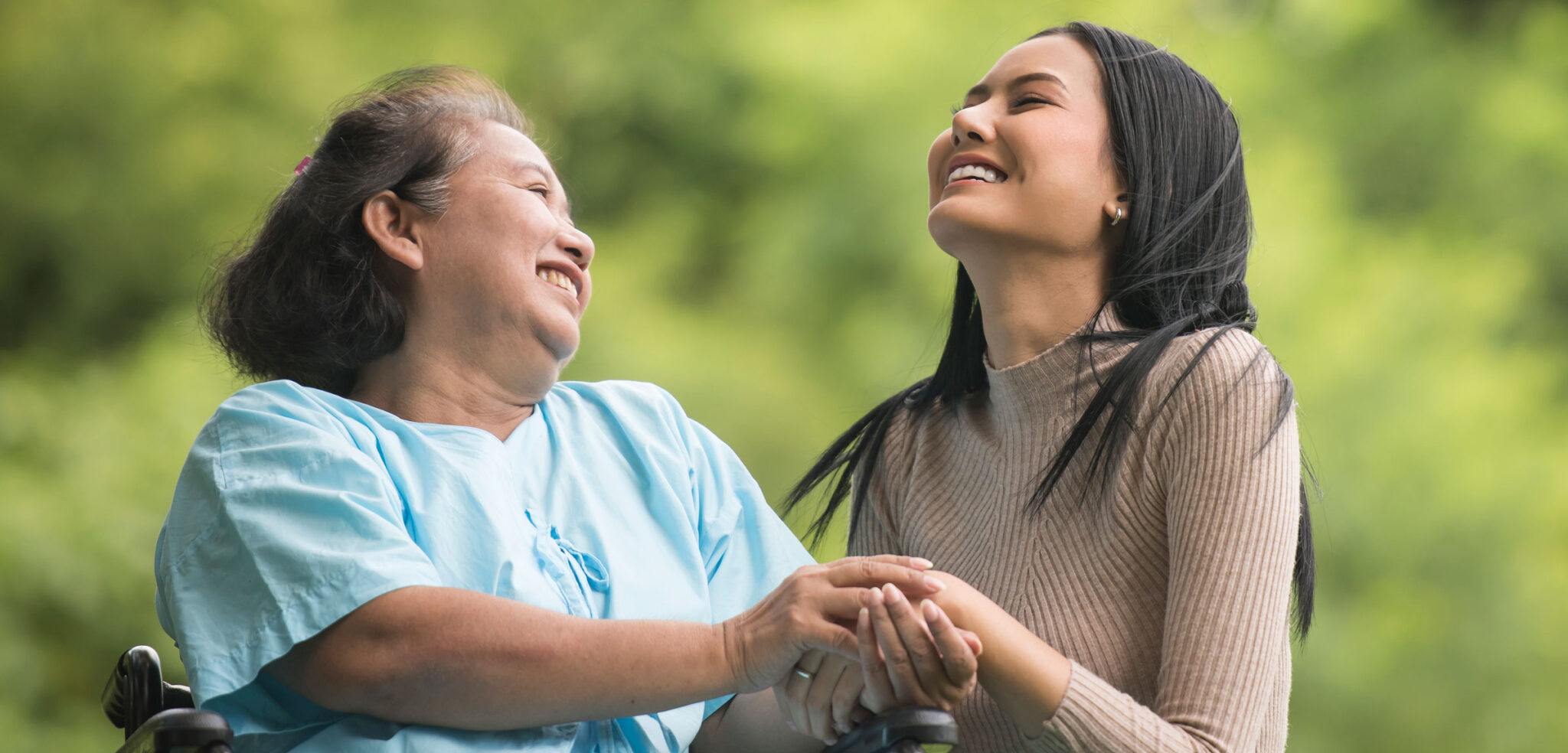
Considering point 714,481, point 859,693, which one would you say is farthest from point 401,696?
point 714,481

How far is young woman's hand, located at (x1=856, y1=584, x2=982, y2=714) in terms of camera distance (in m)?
1.13

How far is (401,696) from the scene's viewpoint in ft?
3.76

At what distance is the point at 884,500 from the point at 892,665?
0.47 metres

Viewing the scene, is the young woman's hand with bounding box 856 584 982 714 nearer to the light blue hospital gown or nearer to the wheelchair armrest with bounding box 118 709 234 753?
the light blue hospital gown

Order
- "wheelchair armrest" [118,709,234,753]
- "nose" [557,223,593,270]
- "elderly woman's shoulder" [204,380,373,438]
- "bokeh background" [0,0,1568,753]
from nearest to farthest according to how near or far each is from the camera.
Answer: "wheelchair armrest" [118,709,234,753]
"elderly woman's shoulder" [204,380,373,438]
"nose" [557,223,593,270]
"bokeh background" [0,0,1568,753]

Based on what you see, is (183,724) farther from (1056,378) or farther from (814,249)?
(814,249)

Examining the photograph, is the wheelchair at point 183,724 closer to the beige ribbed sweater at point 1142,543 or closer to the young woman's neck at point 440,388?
the beige ribbed sweater at point 1142,543

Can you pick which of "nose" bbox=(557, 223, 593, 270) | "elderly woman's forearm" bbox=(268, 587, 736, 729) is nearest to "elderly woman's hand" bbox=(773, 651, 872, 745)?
"elderly woman's forearm" bbox=(268, 587, 736, 729)

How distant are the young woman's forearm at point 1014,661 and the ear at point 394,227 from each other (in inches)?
26.4

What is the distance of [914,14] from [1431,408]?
5.49ft

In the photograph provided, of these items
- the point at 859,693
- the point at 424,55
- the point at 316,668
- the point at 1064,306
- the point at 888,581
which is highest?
the point at 424,55

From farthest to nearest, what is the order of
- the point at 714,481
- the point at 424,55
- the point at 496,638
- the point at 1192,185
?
the point at 424,55 < the point at 714,481 < the point at 1192,185 < the point at 496,638

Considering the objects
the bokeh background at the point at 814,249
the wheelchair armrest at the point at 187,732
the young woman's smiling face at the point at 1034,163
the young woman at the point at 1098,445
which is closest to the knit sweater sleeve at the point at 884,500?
the young woman at the point at 1098,445

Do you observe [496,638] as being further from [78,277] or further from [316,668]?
[78,277]
